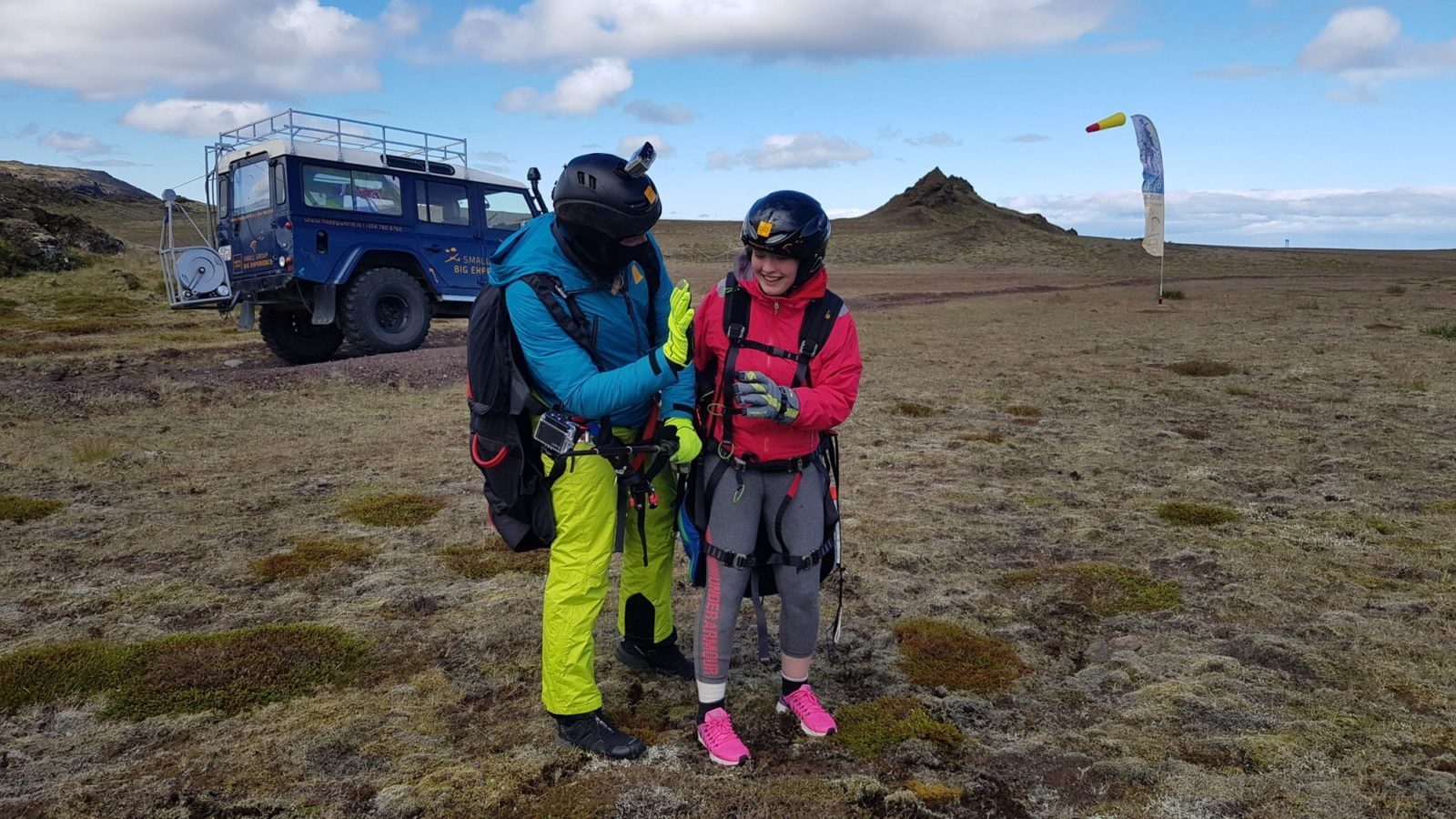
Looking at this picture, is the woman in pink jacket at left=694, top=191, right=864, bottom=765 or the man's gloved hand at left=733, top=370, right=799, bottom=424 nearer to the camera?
the man's gloved hand at left=733, top=370, right=799, bottom=424

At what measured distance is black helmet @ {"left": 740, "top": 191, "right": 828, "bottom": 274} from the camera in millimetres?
3219

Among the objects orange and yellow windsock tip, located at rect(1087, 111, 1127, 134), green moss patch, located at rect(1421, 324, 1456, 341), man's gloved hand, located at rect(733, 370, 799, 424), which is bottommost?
green moss patch, located at rect(1421, 324, 1456, 341)

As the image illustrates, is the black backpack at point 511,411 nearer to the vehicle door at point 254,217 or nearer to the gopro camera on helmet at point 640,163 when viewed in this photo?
the gopro camera on helmet at point 640,163

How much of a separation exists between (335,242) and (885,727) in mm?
11714

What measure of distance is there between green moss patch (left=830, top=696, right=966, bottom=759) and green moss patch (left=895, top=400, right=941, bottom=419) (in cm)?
635

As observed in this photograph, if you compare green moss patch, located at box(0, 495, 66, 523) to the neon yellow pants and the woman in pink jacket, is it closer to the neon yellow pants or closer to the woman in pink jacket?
the neon yellow pants

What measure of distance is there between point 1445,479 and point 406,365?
11.1m

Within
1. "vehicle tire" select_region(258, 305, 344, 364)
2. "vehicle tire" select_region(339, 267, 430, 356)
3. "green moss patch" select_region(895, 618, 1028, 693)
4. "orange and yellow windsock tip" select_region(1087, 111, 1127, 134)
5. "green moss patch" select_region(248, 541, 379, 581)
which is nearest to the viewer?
"green moss patch" select_region(895, 618, 1028, 693)

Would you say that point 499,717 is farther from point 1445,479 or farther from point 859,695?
point 1445,479

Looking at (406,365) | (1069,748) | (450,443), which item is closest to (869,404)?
(450,443)

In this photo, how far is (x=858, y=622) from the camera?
15.5 feet

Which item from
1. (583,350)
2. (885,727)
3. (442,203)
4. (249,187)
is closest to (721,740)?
(885,727)

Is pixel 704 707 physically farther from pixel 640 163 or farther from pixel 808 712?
pixel 640 163

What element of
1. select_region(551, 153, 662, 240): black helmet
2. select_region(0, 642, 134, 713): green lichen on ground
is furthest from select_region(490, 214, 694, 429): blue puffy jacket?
select_region(0, 642, 134, 713): green lichen on ground
